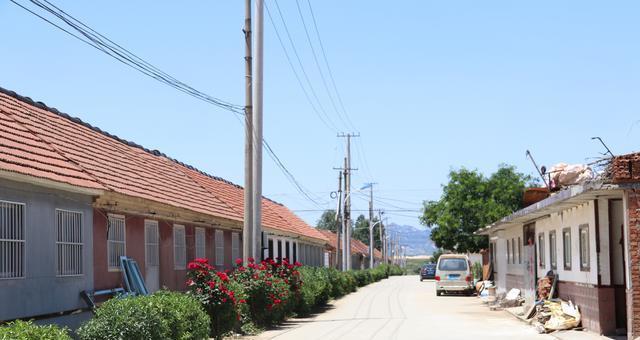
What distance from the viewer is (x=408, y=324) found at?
952 inches

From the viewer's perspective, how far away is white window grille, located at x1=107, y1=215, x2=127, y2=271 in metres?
17.5

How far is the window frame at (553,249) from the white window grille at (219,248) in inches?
388

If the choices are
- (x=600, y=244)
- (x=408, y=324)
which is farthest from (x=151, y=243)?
(x=600, y=244)

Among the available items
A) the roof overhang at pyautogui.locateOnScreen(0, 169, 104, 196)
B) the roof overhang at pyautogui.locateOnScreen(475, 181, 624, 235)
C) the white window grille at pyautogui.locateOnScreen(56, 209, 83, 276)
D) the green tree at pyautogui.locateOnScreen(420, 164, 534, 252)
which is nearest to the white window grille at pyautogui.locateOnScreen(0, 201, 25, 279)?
the roof overhang at pyautogui.locateOnScreen(0, 169, 104, 196)

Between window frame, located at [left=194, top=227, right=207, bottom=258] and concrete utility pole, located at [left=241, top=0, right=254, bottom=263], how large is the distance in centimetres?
153

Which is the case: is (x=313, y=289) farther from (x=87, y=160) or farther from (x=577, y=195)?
(x=87, y=160)

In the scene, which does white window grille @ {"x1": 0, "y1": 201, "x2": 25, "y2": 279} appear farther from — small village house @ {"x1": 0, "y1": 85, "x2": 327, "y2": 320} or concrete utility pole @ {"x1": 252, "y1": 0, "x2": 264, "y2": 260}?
concrete utility pole @ {"x1": 252, "y1": 0, "x2": 264, "y2": 260}

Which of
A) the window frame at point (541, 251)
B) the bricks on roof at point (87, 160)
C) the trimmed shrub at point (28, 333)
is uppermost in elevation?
the bricks on roof at point (87, 160)

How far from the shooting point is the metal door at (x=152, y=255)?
20000 mm

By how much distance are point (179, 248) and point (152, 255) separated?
89.2 inches

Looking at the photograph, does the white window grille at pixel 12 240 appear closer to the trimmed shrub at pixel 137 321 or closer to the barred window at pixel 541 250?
the trimmed shrub at pixel 137 321

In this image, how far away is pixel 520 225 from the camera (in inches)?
1283

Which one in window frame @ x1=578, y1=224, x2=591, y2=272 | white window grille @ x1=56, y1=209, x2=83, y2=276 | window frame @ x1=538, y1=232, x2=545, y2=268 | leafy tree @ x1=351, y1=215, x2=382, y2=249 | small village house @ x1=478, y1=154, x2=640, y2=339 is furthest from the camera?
leafy tree @ x1=351, y1=215, x2=382, y2=249

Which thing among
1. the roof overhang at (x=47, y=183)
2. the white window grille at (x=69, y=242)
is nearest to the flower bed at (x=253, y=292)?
the white window grille at (x=69, y=242)
